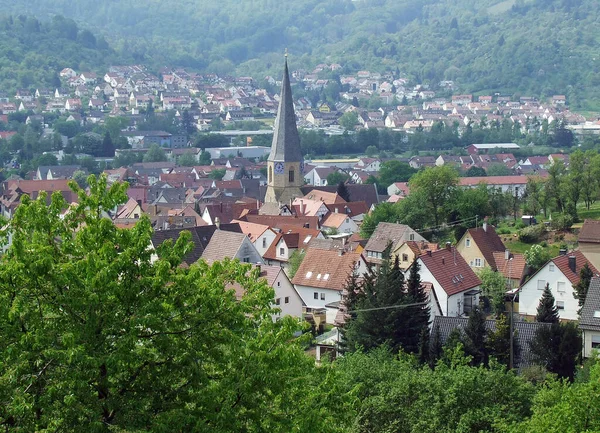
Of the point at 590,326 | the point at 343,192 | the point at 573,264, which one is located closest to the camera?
the point at 590,326

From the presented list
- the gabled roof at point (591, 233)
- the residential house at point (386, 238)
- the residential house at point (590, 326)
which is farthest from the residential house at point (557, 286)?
the residential house at point (386, 238)

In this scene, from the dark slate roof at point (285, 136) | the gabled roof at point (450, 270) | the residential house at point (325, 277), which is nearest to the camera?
the gabled roof at point (450, 270)

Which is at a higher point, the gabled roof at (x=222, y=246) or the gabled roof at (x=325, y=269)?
the gabled roof at (x=222, y=246)

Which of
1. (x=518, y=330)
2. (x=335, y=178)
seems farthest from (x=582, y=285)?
(x=335, y=178)

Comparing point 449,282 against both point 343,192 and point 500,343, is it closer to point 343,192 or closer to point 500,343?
point 500,343

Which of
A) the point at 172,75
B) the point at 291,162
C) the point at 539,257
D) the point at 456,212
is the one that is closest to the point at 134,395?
the point at 539,257

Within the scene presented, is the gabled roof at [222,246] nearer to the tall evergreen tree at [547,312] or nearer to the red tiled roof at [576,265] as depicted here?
the red tiled roof at [576,265]

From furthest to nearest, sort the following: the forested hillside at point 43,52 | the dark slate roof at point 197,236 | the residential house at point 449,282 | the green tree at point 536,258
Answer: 1. the forested hillside at point 43,52
2. the green tree at point 536,258
3. the dark slate roof at point 197,236
4. the residential house at point 449,282
